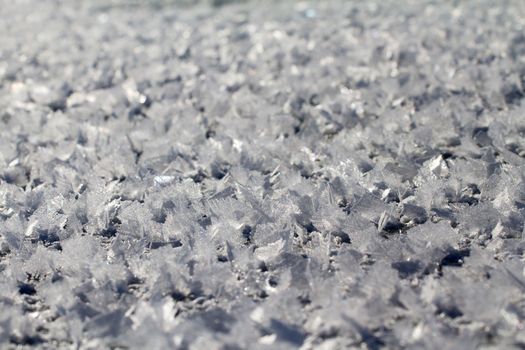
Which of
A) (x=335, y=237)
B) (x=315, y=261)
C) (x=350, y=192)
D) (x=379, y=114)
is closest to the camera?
(x=315, y=261)

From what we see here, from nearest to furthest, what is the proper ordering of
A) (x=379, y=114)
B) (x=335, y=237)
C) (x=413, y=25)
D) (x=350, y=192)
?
1. (x=335, y=237)
2. (x=350, y=192)
3. (x=379, y=114)
4. (x=413, y=25)

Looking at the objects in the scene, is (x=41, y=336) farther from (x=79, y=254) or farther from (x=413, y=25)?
(x=413, y=25)

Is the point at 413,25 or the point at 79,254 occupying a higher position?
the point at 79,254

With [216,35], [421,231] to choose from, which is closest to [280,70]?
[216,35]

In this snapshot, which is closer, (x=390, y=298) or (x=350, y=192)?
(x=390, y=298)

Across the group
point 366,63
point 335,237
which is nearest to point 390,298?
point 335,237

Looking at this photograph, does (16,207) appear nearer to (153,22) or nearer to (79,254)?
(79,254)
